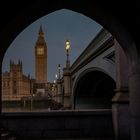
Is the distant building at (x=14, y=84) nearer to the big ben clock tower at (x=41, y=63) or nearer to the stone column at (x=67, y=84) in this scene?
the big ben clock tower at (x=41, y=63)

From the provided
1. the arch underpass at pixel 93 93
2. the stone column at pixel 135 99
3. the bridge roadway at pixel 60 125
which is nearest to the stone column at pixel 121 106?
the bridge roadway at pixel 60 125

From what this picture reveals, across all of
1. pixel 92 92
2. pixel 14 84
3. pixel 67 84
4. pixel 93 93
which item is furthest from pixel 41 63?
pixel 92 92

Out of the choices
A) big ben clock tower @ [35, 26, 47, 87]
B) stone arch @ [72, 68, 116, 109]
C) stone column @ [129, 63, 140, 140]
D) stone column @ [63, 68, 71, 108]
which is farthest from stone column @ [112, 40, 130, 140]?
big ben clock tower @ [35, 26, 47, 87]

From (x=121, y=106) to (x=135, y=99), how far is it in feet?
11.3

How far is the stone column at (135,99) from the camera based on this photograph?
6836 millimetres

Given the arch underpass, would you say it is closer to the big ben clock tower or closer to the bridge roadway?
the bridge roadway

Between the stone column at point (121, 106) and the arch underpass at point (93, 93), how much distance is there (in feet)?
81.4

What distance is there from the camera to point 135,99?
6.93 metres

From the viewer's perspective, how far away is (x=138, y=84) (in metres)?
6.82

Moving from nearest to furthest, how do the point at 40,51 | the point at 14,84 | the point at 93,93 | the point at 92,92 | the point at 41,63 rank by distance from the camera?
the point at 92,92 → the point at 93,93 → the point at 14,84 → the point at 41,63 → the point at 40,51

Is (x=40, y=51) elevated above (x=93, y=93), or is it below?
above

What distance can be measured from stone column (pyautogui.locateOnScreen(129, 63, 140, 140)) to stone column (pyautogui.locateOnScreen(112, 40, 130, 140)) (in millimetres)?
2998

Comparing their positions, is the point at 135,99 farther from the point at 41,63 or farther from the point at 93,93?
the point at 41,63

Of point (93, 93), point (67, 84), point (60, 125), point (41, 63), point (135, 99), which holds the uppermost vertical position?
point (41, 63)
